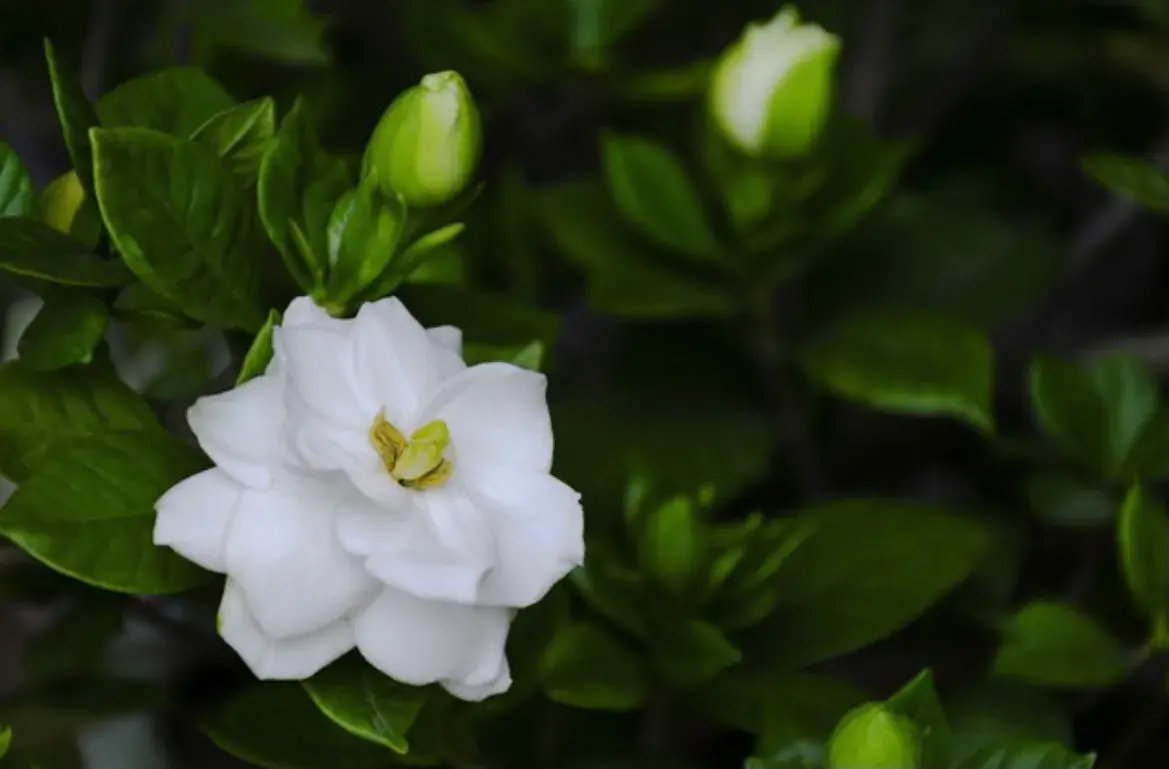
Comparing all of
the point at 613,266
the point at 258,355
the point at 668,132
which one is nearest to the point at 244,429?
the point at 258,355

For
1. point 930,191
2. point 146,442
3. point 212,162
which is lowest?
point 930,191

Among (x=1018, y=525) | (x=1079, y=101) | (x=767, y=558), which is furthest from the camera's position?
(x=1079, y=101)

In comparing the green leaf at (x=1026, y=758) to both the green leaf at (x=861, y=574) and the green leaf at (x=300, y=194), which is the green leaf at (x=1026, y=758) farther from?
the green leaf at (x=300, y=194)

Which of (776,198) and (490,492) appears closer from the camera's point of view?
(490,492)

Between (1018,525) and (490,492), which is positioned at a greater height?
(490,492)

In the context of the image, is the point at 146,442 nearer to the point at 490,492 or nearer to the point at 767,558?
the point at 490,492

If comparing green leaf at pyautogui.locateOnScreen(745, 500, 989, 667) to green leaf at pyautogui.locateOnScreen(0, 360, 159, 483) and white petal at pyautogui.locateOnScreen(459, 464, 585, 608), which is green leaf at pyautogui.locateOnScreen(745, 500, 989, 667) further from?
green leaf at pyautogui.locateOnScreen(0, 360, 159, 483)

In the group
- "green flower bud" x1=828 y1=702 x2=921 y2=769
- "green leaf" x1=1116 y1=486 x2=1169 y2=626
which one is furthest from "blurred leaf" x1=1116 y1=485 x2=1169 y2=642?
"green flower bud" x1=828 y1=702 x2=921 y2=769

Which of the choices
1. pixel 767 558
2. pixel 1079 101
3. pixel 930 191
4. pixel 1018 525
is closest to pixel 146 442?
pixel 767 558
